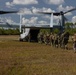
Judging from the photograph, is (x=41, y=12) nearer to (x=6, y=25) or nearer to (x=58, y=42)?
(x=6, y=25)

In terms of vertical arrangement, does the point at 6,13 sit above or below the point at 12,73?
above

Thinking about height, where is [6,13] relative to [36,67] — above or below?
above

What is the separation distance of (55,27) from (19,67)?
6218 centimetres

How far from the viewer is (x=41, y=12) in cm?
9388

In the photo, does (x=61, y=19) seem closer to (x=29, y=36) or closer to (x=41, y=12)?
(x=41, y=12)

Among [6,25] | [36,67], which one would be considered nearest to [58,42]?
[36,67]

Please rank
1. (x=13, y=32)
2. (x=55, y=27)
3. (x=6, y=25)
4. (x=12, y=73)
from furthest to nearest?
(x=13, y=32)
(x=6, y=25)
(x=55, y=27)
(x=12, y=73)

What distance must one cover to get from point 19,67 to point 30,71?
125 cm

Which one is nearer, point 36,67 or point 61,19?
point 36,67

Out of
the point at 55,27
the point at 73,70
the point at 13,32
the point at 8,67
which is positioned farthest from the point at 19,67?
the point at 13,32

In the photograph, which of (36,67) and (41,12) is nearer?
(36,67)

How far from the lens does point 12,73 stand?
16906mm

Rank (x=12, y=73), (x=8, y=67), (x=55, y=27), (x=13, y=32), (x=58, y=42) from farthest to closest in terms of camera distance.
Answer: (x=13, y=32) → (x=55, y=27) → (x=58, y=42) → (x=8, y=67) → (x=12, y=73)

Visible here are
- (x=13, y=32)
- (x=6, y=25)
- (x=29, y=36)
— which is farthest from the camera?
(x=13, y=32)
